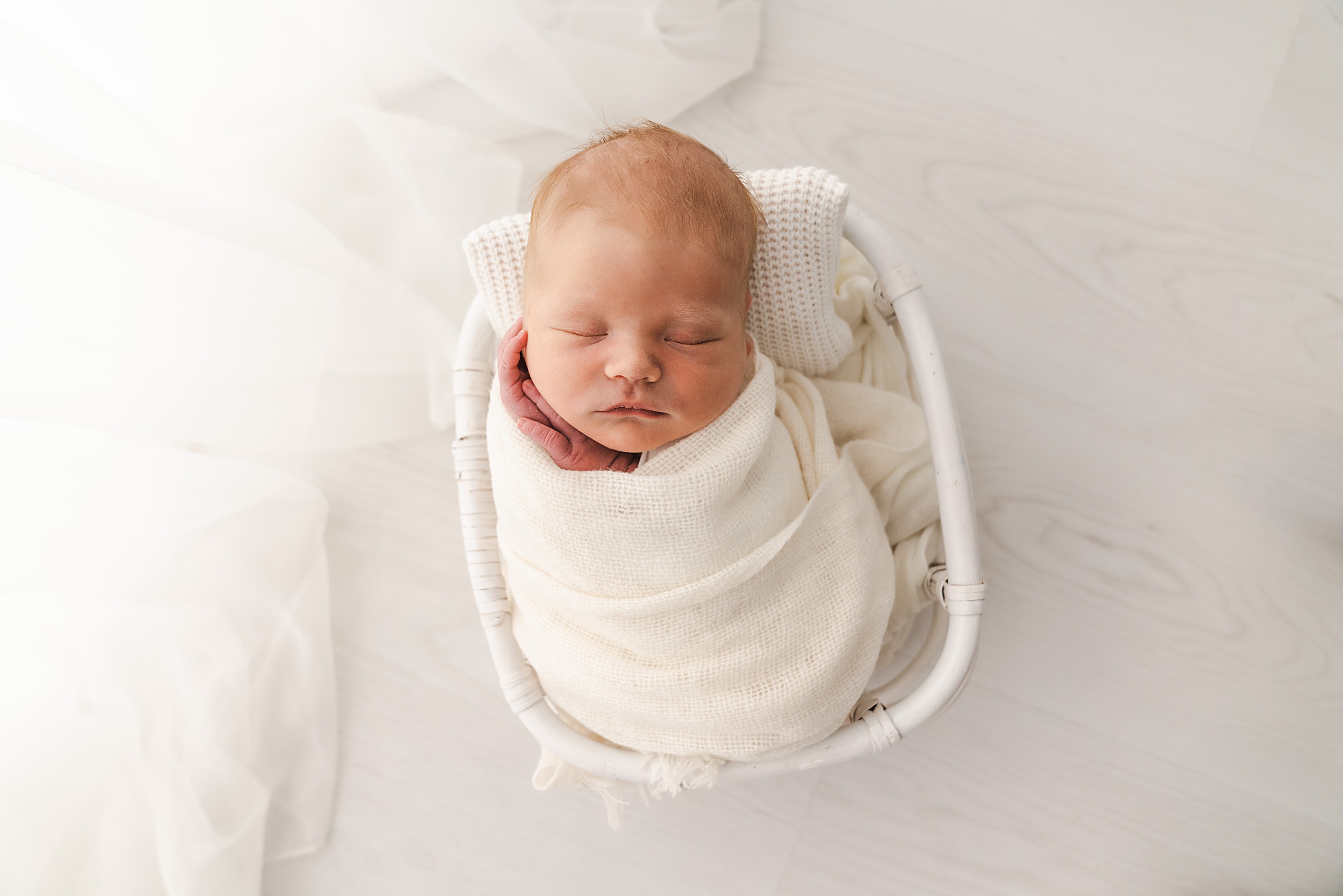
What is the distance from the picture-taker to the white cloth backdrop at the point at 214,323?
84 cm

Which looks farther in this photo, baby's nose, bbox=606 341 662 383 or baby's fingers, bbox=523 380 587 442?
baby's fingers, bbox=523 380 587 442

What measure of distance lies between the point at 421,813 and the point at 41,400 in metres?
0.79

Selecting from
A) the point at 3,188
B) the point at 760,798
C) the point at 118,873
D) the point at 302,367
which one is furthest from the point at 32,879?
the point at 760,798

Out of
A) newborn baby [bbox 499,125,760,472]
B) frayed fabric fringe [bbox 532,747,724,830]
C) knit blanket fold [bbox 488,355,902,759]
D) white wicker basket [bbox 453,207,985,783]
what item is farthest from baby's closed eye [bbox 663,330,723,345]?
frayed fabric fringe [bbox 532,747,724,830]

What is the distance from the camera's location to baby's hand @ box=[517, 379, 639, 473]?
87 cm

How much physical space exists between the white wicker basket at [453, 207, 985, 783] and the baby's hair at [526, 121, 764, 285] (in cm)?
20

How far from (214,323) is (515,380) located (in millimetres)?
407

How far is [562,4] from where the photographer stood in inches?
46.1

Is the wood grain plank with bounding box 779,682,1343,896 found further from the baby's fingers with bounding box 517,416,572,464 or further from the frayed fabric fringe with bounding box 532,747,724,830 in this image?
the baby's fingers with bounding box 517,416,572,464

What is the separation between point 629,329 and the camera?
31.1 inches

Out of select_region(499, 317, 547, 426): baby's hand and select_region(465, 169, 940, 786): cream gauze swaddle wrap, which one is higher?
select_region(499, 317, 547, 426): baby's hand

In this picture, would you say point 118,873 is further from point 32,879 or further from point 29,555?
point 29,555

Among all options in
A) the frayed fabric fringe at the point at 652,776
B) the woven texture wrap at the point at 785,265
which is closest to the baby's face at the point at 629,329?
the woven texture wrap at the point at 785,265

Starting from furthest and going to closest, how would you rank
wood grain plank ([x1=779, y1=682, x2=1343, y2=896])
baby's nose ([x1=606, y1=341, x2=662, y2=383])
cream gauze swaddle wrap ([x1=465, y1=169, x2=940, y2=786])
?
wood grain plank ([x1=779, y1=682, x2=1343, y2=896]), cream gauze swaddle wrap ([x1=465, y1=169, x2=940, y2=786]), baby's nose ([x1=606, y1=341, x2=662, y2=383])
